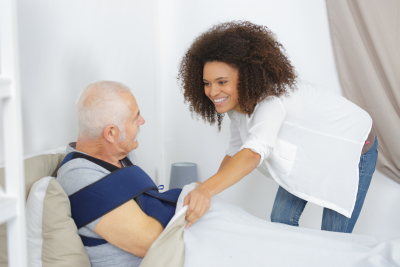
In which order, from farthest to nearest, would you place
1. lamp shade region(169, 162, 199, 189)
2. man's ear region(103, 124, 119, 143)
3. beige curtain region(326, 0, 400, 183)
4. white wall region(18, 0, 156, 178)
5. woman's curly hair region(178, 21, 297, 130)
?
lamp shade region(169, 162, 199, 189) < beige curtain region(326, 0, 400, 183) < woman's curly hair region(178, 21, 297, 130) < white wall region(18, 0, 156, 178) < man's ear region(103, 124, 119, 143)

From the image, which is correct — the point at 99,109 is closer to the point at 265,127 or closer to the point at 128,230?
the point at 128,230

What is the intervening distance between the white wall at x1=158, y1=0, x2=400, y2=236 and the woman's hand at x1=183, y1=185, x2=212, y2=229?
140 cm

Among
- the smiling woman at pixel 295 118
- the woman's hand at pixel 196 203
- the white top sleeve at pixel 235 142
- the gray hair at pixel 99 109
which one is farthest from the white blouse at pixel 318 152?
the gray hair at pixel 99 109

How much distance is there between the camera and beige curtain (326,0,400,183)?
6.59ft

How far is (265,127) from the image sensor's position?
124cm

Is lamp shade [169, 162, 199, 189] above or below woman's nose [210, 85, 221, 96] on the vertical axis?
below

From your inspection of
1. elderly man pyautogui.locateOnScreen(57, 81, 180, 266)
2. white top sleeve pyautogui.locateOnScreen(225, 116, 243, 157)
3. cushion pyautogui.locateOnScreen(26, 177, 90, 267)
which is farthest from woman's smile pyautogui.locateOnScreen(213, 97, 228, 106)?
cushion pyautogui.locateOnScreen(26, 177, 90, 267)

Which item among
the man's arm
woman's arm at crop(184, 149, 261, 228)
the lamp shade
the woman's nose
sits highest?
the woman's nose

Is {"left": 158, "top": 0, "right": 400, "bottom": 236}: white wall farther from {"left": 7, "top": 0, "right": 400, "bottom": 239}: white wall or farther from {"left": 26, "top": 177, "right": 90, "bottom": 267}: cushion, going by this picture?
{"left": 26, "top": 177, "right": 90, "bottom": 267}: cushion

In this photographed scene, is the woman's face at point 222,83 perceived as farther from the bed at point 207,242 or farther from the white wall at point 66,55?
the white wall at point 66,55

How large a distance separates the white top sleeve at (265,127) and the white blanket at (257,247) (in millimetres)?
268

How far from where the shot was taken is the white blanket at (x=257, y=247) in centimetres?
95

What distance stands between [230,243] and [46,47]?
39.6 inches

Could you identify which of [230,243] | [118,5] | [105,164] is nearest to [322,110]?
[230,243]
